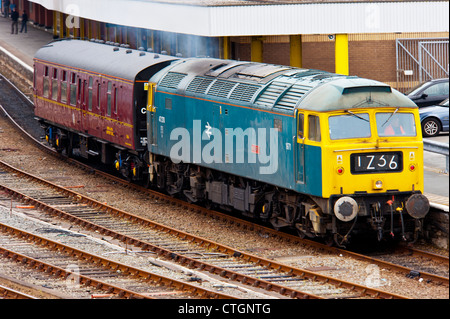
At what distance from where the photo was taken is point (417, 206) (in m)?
16.8

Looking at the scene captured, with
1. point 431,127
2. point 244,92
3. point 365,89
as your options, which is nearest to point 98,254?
point 244,92

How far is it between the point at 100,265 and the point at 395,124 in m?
5.98

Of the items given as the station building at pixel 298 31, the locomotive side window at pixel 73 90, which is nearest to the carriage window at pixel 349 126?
the station building at pixel 298 31

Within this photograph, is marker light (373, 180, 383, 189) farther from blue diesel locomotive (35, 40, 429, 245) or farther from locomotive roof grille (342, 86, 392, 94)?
locomotive roof grille (342, 86, 392, 94)

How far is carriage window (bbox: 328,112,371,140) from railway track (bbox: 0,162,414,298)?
2.58 m

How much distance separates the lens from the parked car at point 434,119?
27094 mm

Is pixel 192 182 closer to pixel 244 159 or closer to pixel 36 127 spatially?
pixel 244 159

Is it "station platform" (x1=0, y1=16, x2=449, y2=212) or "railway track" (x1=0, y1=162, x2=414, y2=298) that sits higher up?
"station platform" (x1=0, y1=16, x2=449, y2=212)

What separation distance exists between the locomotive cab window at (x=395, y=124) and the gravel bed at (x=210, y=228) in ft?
7.98

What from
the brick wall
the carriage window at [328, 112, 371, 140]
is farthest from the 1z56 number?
the brick wall

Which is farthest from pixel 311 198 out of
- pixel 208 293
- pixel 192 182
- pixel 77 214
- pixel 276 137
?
pixel 77 214

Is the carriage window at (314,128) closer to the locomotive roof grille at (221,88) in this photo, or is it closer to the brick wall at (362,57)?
the locomotive roof grille at (221,88)

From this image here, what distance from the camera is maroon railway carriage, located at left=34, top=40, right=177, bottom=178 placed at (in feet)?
77.7
